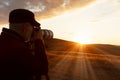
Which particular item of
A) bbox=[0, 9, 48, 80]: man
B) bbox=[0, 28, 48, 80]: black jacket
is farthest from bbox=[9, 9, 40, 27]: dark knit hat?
bbox=[0, 28, 48, 80]: black jacket

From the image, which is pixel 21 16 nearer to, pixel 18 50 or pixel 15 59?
pixel 18 50

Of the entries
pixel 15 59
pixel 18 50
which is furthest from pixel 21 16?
pixel 15 59

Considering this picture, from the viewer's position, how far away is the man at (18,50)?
4363 millimetres

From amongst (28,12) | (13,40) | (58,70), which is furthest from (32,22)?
(58,70)

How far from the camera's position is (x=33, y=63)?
4539mm

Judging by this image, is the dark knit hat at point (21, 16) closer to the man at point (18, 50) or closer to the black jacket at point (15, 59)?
the man at point (18, 50)

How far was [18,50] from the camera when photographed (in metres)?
4.43

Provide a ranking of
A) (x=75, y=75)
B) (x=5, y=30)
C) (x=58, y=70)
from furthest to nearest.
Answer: (x=58, y=70), (x=75, y=75), (x=5, y=30)

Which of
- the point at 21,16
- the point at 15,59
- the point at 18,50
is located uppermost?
the point at 21,16

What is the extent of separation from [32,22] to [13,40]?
59cm

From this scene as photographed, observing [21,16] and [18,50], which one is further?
[21,16]

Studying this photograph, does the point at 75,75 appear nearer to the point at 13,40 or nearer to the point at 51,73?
the point at 51,73

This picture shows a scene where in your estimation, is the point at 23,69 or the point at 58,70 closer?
the point at 23,69

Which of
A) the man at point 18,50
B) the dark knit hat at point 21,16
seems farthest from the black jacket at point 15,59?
the dark knit hat at point 21,16
